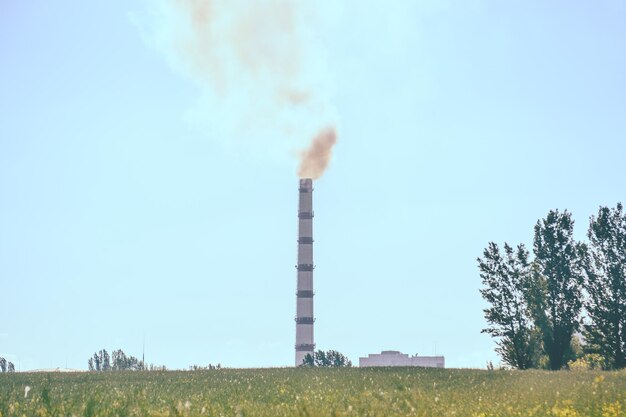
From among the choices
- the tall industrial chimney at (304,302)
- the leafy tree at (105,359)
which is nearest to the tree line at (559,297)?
the tall industrial chimney at (304,302)

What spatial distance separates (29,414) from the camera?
9805 mm

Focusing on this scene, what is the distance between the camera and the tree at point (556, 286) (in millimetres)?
56406

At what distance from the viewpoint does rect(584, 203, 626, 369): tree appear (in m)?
55.4

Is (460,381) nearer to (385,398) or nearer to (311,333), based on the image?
(385,398)

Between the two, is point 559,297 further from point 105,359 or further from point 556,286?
point 105,359

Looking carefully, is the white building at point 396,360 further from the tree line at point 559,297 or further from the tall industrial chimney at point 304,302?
the tree line at point 559,297

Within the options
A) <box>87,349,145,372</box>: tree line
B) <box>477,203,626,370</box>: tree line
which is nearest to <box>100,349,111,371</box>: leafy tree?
<box>87,349,145,372</box>: tree line

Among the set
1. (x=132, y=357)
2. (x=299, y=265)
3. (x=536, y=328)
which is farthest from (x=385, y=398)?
(x=132, y=357)

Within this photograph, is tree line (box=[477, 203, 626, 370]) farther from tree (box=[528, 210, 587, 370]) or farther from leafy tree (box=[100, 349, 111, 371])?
leafy tree (box=[100, 349, 111, 371])

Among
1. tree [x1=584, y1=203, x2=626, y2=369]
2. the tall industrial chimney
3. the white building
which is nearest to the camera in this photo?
tree [x1=584, y1=203, x2=626, y2=369]

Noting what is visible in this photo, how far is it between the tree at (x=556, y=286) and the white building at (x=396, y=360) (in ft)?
253

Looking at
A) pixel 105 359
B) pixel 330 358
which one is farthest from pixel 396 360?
pixel 105 359

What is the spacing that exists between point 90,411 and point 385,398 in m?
8.42

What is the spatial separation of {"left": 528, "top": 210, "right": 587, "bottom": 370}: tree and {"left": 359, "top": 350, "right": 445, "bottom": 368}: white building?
253 feet
